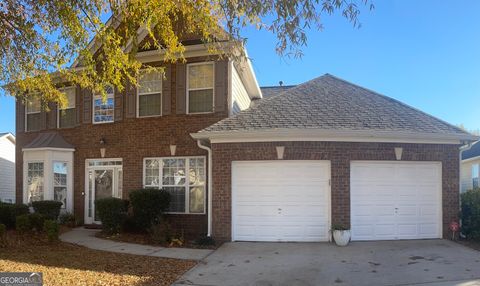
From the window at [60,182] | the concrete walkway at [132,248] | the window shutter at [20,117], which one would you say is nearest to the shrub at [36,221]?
the concrete walkway at [132,248]

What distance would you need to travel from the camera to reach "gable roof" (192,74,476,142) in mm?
11945

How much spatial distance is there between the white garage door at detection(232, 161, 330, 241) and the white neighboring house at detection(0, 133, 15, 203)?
20.7 m

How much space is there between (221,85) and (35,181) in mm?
8170

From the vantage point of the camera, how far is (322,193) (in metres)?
11.9

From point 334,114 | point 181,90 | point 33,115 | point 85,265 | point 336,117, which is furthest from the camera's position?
point 33,115

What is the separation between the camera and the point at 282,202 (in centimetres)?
1201

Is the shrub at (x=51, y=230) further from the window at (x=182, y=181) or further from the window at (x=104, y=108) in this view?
the window at (x=104, y=108)

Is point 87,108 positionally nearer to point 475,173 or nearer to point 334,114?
point 334,114

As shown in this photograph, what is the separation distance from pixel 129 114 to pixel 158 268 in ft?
23.7

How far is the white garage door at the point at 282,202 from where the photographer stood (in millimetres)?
11891

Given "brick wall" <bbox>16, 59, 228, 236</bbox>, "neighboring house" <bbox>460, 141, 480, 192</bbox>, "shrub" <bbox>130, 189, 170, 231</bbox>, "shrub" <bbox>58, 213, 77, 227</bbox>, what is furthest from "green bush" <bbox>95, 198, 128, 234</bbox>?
"neighboring house" <bbox>460, 141, 480, 192</bbox>

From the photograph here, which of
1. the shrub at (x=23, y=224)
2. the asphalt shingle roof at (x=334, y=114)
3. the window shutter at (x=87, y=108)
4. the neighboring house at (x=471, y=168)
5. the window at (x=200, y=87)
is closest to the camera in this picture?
the asphalt shingle roof at (x=334, y=114)

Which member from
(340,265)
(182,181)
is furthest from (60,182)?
(340,265)

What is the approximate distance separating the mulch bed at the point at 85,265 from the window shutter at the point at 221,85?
554 centimetres
